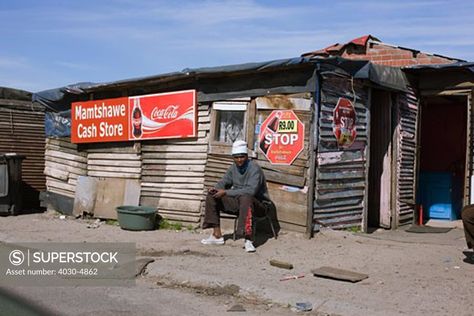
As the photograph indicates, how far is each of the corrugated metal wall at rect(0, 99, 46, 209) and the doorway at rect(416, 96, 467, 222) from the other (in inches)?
356

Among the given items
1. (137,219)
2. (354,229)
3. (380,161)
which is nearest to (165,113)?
(137,219)

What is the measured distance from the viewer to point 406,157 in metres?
10.4

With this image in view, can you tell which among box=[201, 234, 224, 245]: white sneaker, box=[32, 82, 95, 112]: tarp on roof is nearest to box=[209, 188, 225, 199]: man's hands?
box=[201, 234, 224, 245]: white sneaker

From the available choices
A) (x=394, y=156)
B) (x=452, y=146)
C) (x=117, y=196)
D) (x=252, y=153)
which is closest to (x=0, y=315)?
(x=252, y=153)

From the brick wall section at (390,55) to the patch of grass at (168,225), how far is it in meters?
5.66

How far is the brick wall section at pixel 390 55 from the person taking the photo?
11.2 m

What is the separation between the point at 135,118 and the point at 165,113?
860 mm

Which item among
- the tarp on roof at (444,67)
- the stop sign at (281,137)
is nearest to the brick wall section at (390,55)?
the tarp on roof at (444,67)

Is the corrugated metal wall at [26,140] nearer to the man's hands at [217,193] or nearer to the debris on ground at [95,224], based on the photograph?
the debris on ground at [95,224]

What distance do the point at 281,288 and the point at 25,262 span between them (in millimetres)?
3771

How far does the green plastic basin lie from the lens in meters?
9.64

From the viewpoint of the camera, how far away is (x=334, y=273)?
20.7ft

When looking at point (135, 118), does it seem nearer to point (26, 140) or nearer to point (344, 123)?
point (344, 123)

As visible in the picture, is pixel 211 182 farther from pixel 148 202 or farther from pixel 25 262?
pixel 25 262
